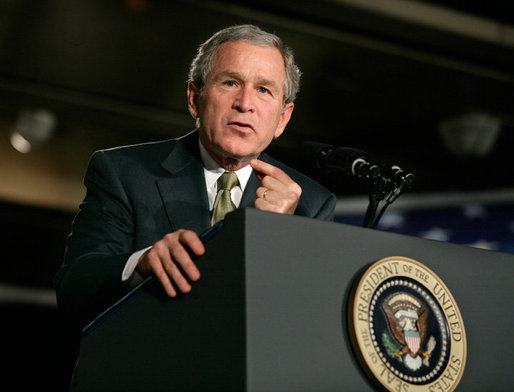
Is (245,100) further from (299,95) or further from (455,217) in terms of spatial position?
(455,217)

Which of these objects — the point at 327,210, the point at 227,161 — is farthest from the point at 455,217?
the point at 227,161

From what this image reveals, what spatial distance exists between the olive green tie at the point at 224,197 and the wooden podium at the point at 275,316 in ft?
1.22

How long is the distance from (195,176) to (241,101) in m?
0.21

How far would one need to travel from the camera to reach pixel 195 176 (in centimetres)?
136

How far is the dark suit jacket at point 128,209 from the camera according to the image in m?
1.15

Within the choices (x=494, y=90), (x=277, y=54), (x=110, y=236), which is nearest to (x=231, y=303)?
(x=110, y=236)

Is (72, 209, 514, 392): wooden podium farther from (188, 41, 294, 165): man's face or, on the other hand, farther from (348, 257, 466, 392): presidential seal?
(188, 41, 294, 165): man's face

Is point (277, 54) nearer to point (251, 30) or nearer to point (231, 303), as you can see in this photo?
point (251, 30)

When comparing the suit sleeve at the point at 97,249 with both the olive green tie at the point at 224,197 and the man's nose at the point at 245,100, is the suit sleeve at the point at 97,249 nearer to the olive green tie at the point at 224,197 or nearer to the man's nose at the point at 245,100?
the olive green tie at the point at 224,197

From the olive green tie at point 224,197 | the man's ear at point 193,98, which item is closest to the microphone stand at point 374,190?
the olive green tie at point 224,197

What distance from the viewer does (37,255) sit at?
585 centimetres

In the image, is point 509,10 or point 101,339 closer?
point 101,339

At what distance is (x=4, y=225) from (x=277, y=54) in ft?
16.2

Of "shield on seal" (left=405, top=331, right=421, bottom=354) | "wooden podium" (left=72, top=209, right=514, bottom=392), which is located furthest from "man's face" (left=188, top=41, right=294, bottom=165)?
"shield on seal" (left=405, top=331, right=421, bottom=354)
